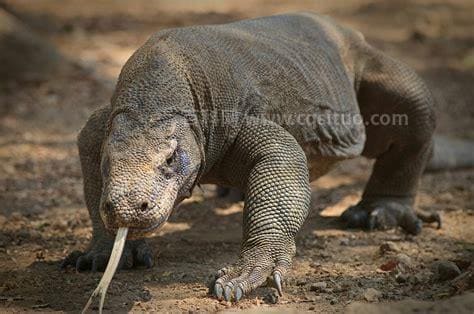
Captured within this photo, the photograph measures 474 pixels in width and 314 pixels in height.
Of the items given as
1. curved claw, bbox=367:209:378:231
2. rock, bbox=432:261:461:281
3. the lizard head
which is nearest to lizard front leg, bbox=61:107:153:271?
the lizard head

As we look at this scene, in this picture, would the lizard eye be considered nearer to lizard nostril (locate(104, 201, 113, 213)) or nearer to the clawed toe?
lizard nostril (locate(104, 201, 113, 213))

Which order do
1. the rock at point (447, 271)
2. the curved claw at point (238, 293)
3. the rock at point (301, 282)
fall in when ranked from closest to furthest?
the curved claw at point (238, 293) < the rock at point (447, 271) < the rock at point (301, 282)

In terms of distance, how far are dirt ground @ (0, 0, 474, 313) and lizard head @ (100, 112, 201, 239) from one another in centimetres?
51

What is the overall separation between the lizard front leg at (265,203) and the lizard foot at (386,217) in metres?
1.54

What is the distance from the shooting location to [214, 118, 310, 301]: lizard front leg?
3811 mm

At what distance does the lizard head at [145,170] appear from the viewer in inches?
134

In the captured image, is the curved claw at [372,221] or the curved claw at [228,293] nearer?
the curved claw at [228,293]

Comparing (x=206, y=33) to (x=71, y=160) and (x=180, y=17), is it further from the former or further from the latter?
(x=180, y=17)

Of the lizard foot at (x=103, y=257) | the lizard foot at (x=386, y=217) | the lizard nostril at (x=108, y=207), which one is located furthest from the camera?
the lizard foot at (x=386, y=217)

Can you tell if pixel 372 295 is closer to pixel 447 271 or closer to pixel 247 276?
pixel 447 271

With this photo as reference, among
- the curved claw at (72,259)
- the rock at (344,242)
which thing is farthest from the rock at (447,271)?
the curved claw at (72,259)

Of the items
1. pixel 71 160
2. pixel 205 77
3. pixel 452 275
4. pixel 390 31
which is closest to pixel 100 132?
pixel 205 77

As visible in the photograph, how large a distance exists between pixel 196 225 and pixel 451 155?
280 cm

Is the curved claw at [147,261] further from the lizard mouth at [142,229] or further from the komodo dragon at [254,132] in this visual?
the lizard mouth at [142,229]
